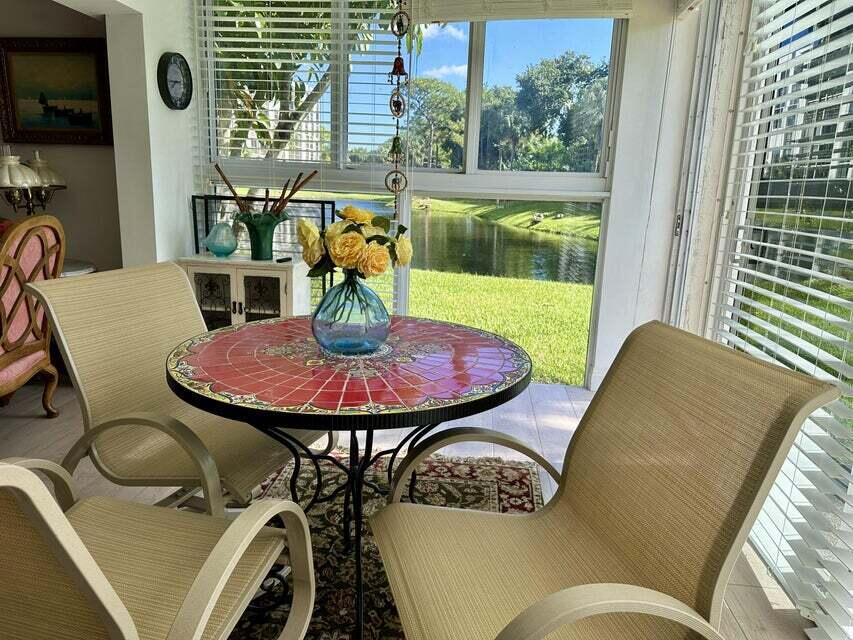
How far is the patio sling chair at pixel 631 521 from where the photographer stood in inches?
35.6

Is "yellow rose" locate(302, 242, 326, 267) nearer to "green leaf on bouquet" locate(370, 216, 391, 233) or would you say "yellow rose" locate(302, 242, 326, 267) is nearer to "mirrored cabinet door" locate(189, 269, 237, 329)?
"green leaf on bouquet" locate(370, 216, 391, 233)

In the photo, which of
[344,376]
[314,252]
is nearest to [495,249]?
[314,252]

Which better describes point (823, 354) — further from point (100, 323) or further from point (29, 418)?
point (29, 418)

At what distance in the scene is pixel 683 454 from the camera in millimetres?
1081

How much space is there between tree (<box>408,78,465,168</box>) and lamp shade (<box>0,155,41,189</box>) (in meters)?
2.14

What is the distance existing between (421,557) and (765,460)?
A: 2.24 feet

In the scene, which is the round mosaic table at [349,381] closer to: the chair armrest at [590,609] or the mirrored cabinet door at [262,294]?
the chair armrest at [590,609]

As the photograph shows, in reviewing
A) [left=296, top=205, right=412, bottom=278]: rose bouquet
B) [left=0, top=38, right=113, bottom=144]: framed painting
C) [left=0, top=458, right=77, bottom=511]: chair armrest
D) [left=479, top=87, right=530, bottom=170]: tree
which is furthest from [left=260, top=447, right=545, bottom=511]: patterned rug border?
[left=0, top=38, right=113, bottom=144]: framed painting

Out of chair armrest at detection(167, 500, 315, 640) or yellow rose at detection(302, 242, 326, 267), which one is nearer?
chair armrest at detection(167, 500, 315, 640)

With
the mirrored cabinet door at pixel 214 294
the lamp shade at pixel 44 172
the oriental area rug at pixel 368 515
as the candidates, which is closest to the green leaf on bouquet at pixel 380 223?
the oriental area rug at pixel 368 515

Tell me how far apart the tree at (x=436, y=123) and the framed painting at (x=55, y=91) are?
1826 millimetres

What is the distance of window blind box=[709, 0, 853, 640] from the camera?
148 centimetres

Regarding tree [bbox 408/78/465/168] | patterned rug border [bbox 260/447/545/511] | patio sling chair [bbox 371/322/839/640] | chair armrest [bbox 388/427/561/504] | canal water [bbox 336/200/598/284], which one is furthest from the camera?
canal water [bbox 336/200/598/284]

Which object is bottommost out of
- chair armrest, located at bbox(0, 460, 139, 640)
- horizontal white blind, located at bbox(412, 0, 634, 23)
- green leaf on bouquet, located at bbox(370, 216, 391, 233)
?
chair armrest, located at bbox(0, 460, 139, 640)
